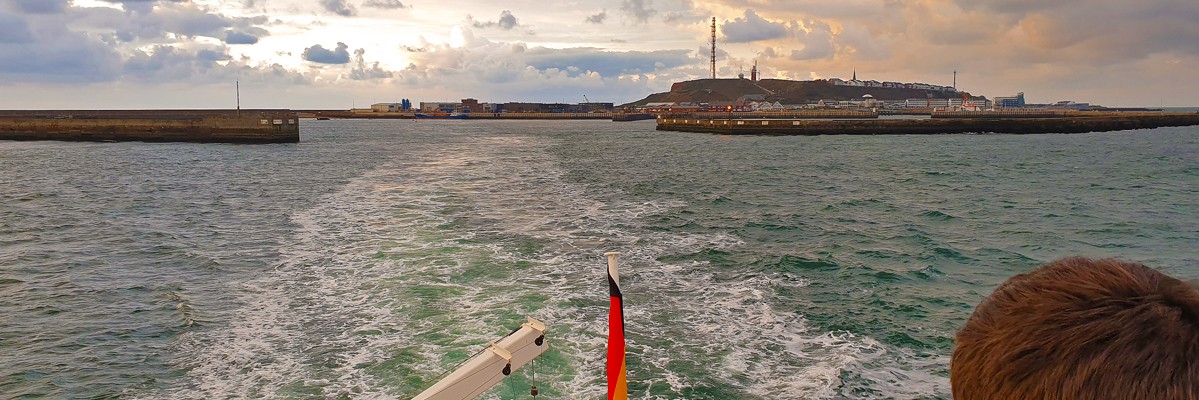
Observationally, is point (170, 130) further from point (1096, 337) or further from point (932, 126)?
point (932, 126)

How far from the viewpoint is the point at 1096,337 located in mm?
959

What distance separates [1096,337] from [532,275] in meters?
12.6

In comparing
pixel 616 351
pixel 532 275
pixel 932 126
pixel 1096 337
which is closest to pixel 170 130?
pixel 532 275

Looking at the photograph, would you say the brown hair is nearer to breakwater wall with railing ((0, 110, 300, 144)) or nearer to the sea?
the sea

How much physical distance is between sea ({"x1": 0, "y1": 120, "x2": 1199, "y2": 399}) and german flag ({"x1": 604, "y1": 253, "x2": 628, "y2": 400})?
40.7 inches

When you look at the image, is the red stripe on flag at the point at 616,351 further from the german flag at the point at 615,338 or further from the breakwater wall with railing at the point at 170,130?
the breakwater wall with railing at the point at 170,130

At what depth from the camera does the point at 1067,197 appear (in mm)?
26406

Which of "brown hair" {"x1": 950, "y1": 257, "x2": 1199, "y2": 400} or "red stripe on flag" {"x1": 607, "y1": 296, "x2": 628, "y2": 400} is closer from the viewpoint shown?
"brown hair" {"x1": 950, "y1": 257, "x2": 1199, "y2": 400}

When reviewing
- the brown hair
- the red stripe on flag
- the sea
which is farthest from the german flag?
the brown hair

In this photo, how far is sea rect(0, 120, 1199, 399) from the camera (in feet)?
29.2

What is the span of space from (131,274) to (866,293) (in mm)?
14889

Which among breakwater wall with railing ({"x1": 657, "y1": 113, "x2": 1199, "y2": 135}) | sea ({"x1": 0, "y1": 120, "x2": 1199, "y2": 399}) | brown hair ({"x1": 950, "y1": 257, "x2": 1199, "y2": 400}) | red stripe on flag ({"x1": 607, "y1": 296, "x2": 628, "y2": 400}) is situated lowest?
sea ({"x1": 0, "y1": 120, "x2": 1199, "y2": 399})

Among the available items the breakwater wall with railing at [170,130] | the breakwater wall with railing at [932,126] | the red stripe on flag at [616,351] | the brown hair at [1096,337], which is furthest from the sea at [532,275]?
the breakwater wall with railing at [932,126]

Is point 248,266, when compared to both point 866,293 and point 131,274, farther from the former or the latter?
point 866,293
